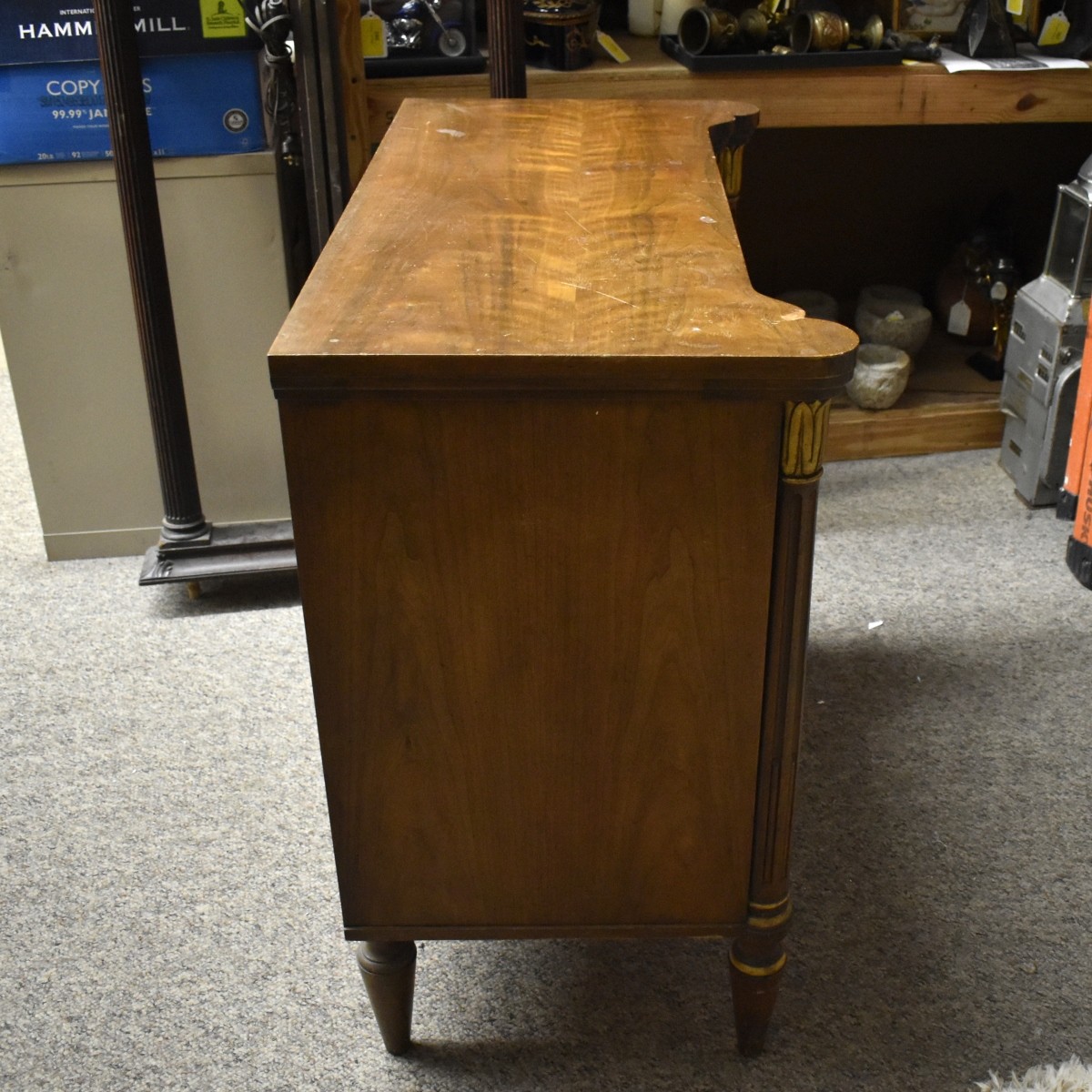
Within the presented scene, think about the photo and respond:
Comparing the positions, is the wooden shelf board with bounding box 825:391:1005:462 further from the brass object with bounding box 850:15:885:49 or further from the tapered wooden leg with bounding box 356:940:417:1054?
the tapered wooden leg with bounding box 356:940:417:1054

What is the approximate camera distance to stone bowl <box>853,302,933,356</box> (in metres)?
2.53

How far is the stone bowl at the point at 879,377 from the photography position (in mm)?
2457

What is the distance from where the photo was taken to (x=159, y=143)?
6.36ft

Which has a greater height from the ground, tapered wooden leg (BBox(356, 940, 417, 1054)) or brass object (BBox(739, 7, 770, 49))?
brass object (BBox(739, 7, 770, 49))

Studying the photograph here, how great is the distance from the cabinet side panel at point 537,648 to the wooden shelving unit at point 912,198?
137 centimetres

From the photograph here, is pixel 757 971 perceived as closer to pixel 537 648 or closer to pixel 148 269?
pixel 537 648

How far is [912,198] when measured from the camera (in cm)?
278

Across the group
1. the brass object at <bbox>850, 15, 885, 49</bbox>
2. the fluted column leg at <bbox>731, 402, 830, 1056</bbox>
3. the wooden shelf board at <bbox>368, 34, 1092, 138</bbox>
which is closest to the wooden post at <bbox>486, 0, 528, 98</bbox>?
the wooden shelf board at <bbox>368, 34, 1092, 138</bbox>

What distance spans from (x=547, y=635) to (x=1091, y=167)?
1554 millimetres

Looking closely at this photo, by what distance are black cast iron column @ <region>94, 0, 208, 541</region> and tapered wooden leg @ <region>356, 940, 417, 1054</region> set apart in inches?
38.0

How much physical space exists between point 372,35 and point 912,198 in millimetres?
1293

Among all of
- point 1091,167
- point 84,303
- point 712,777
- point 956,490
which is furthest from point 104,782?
point 1091,167

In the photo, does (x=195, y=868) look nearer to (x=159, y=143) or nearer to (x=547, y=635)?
(x=547, y=635)

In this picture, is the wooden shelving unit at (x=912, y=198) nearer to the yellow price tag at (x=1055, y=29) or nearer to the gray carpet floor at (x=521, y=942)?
the yellow price tag at (x=1055, y=29)
